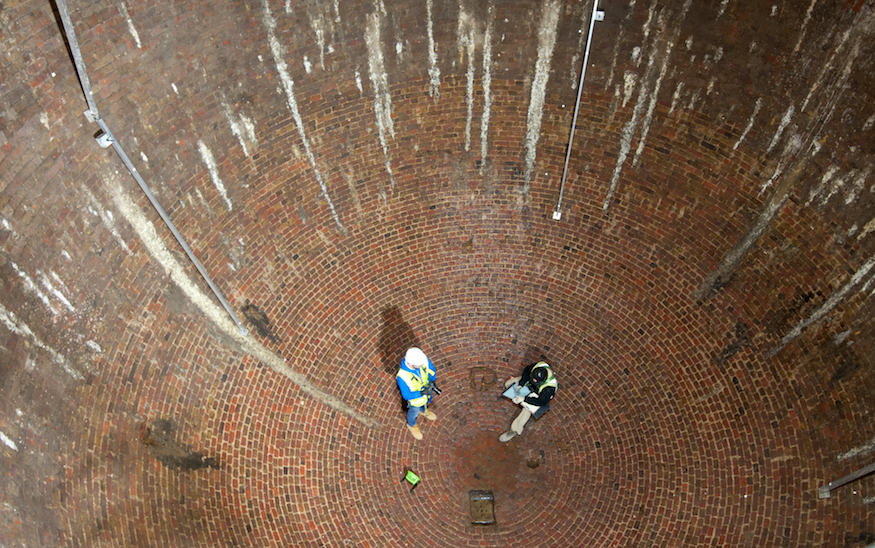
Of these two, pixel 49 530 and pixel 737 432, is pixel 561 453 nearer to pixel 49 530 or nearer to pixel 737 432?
pixel 737 432

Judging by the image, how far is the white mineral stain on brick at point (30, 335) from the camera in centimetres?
674

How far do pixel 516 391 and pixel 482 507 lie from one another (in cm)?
196

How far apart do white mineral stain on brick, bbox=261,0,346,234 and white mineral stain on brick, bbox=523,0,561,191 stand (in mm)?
3716

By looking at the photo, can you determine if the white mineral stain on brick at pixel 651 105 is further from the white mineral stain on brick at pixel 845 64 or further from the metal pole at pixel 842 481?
the metal pole at pixel 842 481

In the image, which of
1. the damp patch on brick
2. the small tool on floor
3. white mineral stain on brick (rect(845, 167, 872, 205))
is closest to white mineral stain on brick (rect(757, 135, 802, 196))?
white mineral stain on brick (rect(845, 167, 872, 205))

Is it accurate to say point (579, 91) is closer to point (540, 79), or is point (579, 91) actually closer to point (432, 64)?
point (540, 79)

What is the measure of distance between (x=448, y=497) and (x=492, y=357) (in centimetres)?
252

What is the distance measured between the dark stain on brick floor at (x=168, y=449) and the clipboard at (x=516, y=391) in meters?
4.80

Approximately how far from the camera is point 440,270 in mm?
10445

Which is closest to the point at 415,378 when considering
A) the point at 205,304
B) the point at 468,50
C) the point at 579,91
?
the point at 205,304

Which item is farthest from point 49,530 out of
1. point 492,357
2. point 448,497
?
point 492,357

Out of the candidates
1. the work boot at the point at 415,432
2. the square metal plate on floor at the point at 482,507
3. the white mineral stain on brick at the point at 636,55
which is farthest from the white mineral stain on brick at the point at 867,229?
the work boot at the point at 415,432

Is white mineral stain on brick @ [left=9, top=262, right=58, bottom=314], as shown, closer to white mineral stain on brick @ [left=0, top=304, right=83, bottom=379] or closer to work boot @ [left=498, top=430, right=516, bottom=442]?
white mineral stain on brick @ [left=0, top=304, right=83, bottom=379]

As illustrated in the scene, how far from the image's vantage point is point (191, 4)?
26.6 ft
